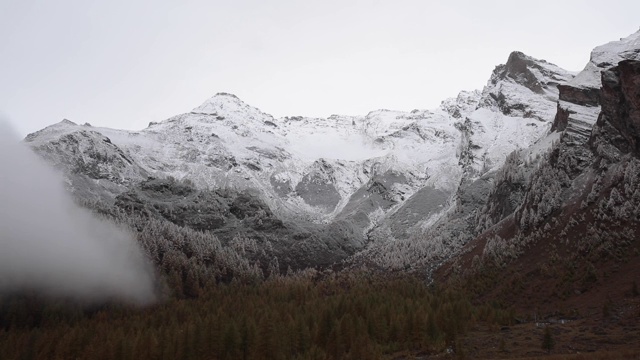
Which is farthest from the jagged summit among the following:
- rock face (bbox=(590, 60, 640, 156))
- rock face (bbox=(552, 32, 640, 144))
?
rock face (bbox=(590, 60, 640, 156))

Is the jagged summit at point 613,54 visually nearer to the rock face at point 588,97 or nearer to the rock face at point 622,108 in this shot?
the rock face at point 588,97

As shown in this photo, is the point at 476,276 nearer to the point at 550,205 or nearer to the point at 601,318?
the point at 550,205

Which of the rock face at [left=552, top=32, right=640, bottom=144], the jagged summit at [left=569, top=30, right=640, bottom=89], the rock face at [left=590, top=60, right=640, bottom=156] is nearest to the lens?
the rock face at [left=590, top=60, right=640, bottom=156]

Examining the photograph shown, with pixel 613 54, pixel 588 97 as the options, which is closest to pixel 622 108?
pixel 588 97

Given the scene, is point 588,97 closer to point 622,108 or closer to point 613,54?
point 613,54

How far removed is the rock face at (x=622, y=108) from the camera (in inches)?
5246

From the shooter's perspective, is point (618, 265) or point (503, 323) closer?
point (503, 323)

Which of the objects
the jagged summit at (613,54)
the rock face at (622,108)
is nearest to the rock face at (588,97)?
the jagged summit at (613,54)

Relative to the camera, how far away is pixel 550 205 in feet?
482

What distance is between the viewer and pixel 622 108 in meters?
140

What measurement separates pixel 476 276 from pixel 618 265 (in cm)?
5137

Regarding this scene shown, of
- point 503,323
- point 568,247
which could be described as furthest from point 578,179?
point 503,323

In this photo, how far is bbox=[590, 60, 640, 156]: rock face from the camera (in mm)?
133250

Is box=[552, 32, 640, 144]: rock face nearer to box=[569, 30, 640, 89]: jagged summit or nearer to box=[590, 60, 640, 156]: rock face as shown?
box=[569, 30, 640, 89]: jagged summit
